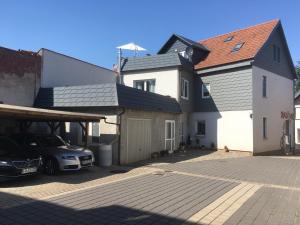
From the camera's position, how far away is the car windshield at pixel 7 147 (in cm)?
1110

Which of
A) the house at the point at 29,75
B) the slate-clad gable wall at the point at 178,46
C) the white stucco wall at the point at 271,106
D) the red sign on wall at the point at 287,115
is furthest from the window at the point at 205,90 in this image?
the house at the point at 29,75

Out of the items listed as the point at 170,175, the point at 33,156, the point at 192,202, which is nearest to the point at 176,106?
the point at 170,175

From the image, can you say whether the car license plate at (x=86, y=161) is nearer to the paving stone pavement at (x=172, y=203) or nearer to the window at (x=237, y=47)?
the paving stone pavement at (x=172, y=203)

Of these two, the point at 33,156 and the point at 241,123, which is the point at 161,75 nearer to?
the point at 241,123

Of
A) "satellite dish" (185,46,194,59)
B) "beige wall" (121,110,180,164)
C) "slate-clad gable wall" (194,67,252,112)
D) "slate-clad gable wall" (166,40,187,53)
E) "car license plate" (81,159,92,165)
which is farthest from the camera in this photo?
"slate-clad gable wall" (166,40,187,53)

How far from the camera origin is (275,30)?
24.9 m

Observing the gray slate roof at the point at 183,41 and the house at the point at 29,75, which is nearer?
the house at the point at 29,75

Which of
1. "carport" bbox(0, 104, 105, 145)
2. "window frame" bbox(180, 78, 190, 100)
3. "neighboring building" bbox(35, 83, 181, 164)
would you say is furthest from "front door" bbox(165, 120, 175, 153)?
"carport" bbox(0, 104, 105, 145)

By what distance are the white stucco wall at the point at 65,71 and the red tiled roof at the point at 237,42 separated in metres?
7.57

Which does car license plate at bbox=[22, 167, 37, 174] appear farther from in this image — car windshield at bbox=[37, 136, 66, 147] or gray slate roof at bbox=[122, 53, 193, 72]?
gray slate roof at bbox=[122, 53, 193, 72]

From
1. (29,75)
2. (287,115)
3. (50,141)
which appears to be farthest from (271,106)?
(50,141)

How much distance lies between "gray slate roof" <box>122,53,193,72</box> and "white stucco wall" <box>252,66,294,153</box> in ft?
16.0

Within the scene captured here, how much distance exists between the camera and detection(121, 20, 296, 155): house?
22.0 meters

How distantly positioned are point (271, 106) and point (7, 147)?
737 inches
